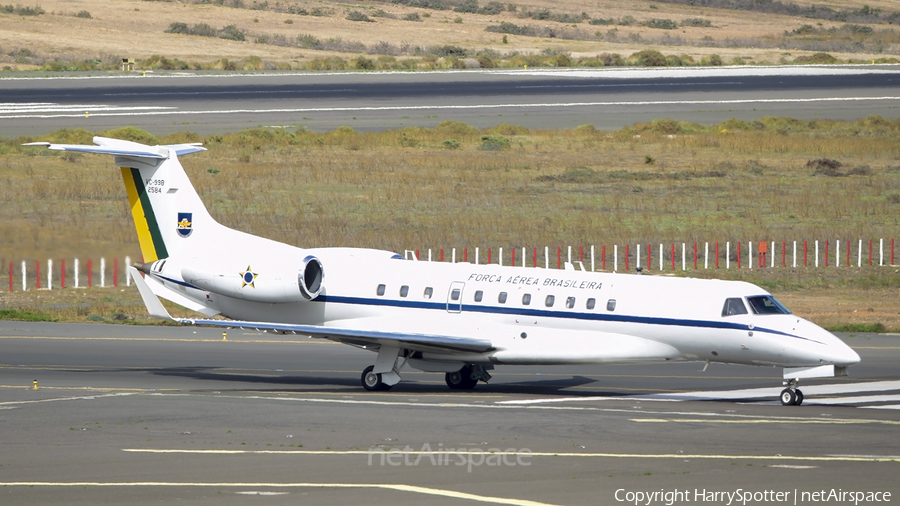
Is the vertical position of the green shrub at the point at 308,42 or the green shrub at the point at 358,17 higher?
the green shrub at the point at 358,17

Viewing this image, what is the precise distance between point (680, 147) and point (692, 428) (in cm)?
5613

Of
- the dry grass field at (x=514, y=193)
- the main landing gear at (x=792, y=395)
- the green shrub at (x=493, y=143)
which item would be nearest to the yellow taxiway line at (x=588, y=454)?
the main landing gear at (x=792, y=395)

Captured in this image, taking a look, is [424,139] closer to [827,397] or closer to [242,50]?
[827,397]

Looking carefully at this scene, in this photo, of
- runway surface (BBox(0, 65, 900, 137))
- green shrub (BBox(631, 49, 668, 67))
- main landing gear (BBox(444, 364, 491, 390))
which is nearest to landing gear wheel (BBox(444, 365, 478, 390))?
main landing gear (BBox(444, 364, 491, 390))

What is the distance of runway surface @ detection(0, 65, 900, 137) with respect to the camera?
8650 centimetres

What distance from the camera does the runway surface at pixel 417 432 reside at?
17422 mm

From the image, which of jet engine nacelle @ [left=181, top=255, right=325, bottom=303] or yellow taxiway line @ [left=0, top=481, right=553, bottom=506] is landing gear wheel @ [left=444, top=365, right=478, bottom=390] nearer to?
jet engine nacelle @ [left=181, top=255, right=325, bottom=303]

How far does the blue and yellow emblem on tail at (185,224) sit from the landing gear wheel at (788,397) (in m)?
14.6

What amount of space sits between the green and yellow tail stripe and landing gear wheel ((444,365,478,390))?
7.90 meters

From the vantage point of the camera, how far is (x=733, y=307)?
26234 millimetres

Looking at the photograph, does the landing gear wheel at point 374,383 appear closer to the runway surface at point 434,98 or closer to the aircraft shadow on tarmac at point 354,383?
the aircraft shadow on tarmac at point 354,383

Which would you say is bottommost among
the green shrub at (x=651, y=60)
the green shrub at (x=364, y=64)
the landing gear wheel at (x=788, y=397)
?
the landing gear wheel at (x=788, y=397)

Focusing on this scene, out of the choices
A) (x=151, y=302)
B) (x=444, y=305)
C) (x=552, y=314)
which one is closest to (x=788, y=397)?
(x=552, y=314)

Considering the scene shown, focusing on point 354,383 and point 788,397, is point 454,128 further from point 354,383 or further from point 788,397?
→ point 788,397
